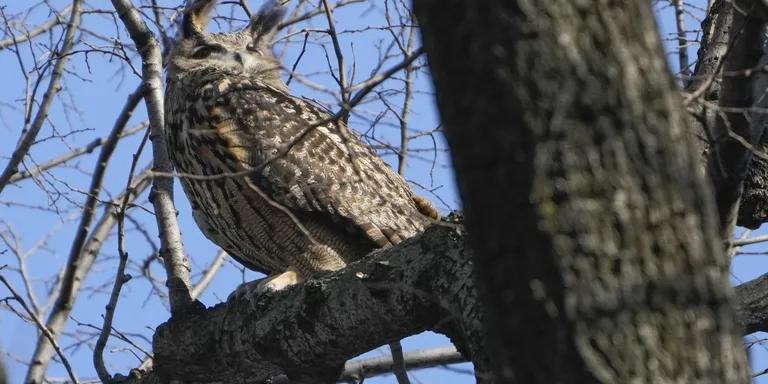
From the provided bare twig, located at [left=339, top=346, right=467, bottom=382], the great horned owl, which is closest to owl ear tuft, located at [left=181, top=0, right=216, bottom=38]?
the great horned owl

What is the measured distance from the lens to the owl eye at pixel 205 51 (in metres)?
5.54

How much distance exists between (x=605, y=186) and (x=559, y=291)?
0.57ft

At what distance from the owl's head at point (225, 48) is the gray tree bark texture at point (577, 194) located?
3.77 meters

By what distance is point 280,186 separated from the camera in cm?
456

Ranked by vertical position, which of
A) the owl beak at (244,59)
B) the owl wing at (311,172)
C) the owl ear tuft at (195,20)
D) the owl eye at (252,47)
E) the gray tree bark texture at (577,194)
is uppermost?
the owl ear tuft at (195,20)

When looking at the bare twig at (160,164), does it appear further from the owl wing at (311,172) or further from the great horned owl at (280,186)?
the owl wing at (311,172)

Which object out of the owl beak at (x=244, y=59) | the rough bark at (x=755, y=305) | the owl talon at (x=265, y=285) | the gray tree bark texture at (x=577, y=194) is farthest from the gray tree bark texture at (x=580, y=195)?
the owl beak at (x=244, y=59)

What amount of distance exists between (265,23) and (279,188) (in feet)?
4.47

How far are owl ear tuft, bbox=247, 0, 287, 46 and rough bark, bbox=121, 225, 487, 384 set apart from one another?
5.94 feet

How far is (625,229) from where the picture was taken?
5.57ft

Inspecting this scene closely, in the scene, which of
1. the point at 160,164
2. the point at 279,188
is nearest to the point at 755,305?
the point at 279,188

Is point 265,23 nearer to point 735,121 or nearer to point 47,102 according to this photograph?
point 47,102

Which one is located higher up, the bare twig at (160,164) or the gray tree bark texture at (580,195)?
the bare twig at (160,164)

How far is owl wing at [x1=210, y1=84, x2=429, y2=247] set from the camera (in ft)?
15.0
